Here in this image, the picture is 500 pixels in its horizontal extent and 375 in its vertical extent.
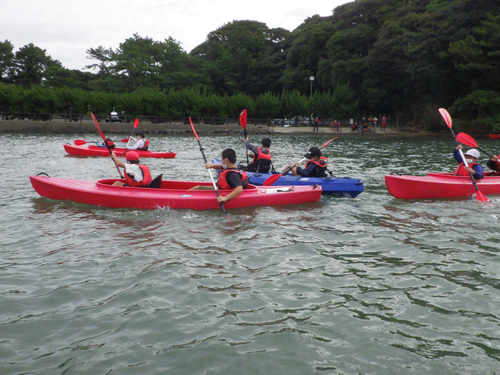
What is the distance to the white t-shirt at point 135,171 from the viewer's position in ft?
29.1

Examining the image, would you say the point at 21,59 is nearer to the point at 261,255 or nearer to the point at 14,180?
the point at 14,180

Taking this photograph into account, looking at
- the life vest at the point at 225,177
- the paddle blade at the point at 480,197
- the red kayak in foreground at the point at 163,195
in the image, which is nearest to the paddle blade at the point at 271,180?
the red kayak in foreground at the point at 163,195

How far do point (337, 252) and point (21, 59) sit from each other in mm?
65368

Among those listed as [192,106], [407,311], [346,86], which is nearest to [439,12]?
[346,86]

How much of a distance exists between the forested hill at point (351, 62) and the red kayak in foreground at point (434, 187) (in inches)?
1182

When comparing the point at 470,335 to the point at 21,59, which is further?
the point at 21,59

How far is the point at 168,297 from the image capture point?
502cm

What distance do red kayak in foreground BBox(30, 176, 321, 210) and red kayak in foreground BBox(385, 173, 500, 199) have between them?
2125 mm

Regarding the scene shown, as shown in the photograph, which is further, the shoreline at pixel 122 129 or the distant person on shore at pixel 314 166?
the shoreline at pixel 122 129

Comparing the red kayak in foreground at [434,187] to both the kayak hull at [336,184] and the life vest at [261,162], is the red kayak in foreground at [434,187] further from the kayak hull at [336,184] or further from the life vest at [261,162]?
the life vest at [261,162]

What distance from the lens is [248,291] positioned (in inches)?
204

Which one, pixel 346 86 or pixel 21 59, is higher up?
pixel 21 59

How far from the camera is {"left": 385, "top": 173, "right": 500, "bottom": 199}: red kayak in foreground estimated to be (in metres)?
10.2

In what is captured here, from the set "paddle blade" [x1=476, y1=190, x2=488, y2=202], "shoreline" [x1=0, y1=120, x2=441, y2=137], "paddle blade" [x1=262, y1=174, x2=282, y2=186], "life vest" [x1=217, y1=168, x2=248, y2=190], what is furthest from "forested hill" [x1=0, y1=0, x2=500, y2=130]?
"life vest" [x1=217, y1=168, x2=248, y2=190]
